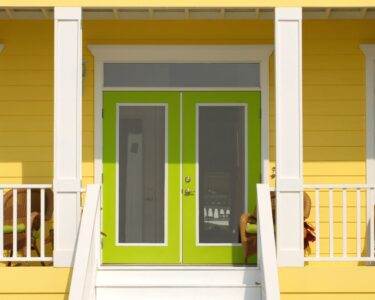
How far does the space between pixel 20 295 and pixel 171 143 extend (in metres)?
2.51

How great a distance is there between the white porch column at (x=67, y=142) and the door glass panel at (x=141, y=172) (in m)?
1.55

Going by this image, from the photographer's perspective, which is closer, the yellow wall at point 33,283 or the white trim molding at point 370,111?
the yellow wall at point 33,283

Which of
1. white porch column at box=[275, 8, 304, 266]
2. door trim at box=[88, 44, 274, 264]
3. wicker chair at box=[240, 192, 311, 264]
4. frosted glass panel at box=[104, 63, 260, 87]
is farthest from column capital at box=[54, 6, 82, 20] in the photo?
wicker chair at box=[240, 192, 311, 264]

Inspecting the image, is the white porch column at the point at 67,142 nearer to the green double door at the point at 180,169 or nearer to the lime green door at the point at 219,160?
the green double door at the point at 180,169

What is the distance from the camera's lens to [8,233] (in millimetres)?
7715

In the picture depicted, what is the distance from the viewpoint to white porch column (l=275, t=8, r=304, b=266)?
22.6 feet

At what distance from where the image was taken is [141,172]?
8492 mm

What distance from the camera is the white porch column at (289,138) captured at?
6.90m

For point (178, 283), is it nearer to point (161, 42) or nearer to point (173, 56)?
point (173, 56)

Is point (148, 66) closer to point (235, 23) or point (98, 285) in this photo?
point (235, 23)

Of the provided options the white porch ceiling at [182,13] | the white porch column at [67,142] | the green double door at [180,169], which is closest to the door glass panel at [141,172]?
the green double door at [180,169]

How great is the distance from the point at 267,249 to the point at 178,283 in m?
1.15

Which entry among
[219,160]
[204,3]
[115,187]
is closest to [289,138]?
[204,3]

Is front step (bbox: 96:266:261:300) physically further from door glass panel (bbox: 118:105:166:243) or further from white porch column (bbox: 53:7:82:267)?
door glass panel (bbox: 118:105:166:243)
